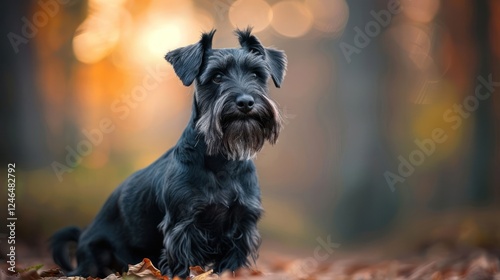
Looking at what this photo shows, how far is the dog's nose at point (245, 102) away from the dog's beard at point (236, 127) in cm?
4

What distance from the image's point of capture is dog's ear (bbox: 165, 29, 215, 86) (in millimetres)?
3775

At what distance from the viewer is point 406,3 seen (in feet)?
23.5

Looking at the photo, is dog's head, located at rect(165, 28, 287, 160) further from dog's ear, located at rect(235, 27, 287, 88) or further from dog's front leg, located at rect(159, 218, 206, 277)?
dog's front leg, located at rect(159, 218, 206, 277)

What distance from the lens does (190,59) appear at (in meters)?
3.81

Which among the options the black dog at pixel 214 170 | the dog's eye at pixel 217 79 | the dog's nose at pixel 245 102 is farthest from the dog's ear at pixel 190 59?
the dog's nose at pixel 245 102

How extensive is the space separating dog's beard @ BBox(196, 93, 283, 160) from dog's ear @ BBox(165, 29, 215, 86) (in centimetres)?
29

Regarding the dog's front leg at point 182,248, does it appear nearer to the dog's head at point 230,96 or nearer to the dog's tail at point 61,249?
the dog's head at point 230,96

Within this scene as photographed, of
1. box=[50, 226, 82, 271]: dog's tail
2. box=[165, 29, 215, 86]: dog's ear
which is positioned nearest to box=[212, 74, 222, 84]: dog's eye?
box=[165, 29, 215, 86]: dog's ear

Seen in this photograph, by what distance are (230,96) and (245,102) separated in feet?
0.33

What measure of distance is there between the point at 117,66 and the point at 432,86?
375 centimetres

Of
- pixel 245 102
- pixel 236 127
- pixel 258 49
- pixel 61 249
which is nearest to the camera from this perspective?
pixel 245 102

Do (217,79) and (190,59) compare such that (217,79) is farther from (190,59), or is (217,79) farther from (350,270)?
(350,270)

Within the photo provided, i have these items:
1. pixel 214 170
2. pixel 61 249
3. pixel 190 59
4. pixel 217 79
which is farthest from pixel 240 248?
pixel 61 249

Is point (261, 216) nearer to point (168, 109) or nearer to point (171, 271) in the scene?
point (171, 271)
